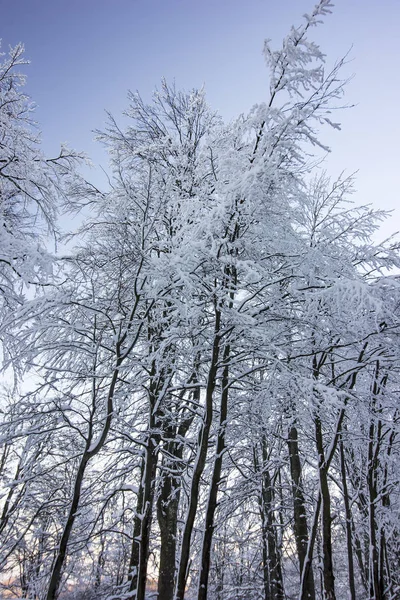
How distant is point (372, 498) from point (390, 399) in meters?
2.66

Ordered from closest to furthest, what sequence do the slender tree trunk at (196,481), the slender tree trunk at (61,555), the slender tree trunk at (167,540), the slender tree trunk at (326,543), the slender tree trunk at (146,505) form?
the slender tree trunk at (61,555) < the slender tree trunk at (196,481) < the slender tree trunk at (146,505) < the slender tree trunk at (326,543) < the slender tree trunk at (167,540)

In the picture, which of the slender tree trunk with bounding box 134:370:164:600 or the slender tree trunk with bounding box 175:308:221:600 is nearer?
the slender tree trunk with bounding box 175:308:221:600

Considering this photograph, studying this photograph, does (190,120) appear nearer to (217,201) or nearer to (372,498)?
(217,201)

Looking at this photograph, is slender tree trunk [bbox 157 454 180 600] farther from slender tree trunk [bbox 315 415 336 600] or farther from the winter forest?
slender tree trunk [bbox 315 415 336 600]

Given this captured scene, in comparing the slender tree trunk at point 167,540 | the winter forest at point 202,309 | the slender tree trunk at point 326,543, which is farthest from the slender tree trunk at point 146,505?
the slender tree trunk at point 326,543

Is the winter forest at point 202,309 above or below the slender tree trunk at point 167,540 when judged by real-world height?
above

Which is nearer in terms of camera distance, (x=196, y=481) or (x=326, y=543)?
(x=196, y=481)

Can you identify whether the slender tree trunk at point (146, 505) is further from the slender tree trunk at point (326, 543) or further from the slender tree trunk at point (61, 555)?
the slender tree trunk at point (326, 543)

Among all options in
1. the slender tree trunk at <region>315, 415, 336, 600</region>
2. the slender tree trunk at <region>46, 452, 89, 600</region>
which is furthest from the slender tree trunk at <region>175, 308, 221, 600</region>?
the slender tree trunk at <region>315, 415, 336, 600</region>

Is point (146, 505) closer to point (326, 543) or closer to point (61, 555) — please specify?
point (61, 555)

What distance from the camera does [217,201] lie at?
4.51 m

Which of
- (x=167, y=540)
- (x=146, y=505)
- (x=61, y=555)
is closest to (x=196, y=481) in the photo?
(x=146, y=505)

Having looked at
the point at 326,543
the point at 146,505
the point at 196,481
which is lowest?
the point at 326,543

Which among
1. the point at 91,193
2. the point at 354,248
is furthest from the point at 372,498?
the point at 91,193
